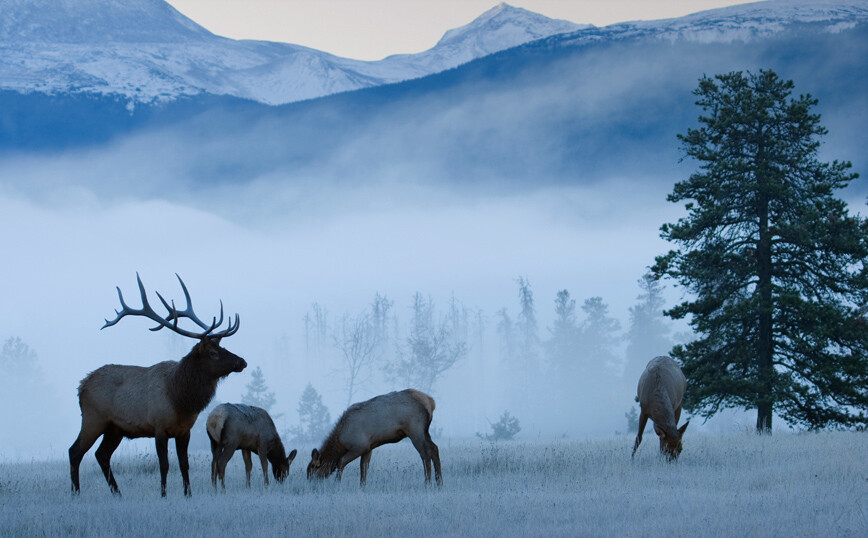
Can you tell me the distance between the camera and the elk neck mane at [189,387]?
1257 cm

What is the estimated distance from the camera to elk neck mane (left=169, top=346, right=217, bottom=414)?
12570mm

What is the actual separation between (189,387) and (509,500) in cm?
475

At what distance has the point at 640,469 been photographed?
13.9 m

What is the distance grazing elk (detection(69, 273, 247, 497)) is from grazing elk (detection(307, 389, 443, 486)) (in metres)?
1.88

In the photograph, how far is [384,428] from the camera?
13.3 m

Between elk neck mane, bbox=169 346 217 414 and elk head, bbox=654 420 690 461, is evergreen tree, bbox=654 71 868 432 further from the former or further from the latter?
elk neck mane, bbox=169 346 217 414

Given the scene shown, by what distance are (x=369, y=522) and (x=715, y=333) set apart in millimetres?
14048

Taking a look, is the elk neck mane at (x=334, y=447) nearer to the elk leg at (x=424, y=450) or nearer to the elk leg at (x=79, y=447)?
the elk leg at (x=424, y=450)

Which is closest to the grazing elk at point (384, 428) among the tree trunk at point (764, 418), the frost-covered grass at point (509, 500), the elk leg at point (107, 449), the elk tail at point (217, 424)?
the frost-covered grass at point (509, 500)

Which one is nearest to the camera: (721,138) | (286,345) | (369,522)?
(369,522)

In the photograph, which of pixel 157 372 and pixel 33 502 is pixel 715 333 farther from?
pixel 33 502

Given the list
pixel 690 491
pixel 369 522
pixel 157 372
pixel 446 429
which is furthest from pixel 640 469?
pixel 446 429

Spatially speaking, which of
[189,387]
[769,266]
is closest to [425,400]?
[189,387]

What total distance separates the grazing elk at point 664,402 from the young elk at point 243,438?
19.3 ft
